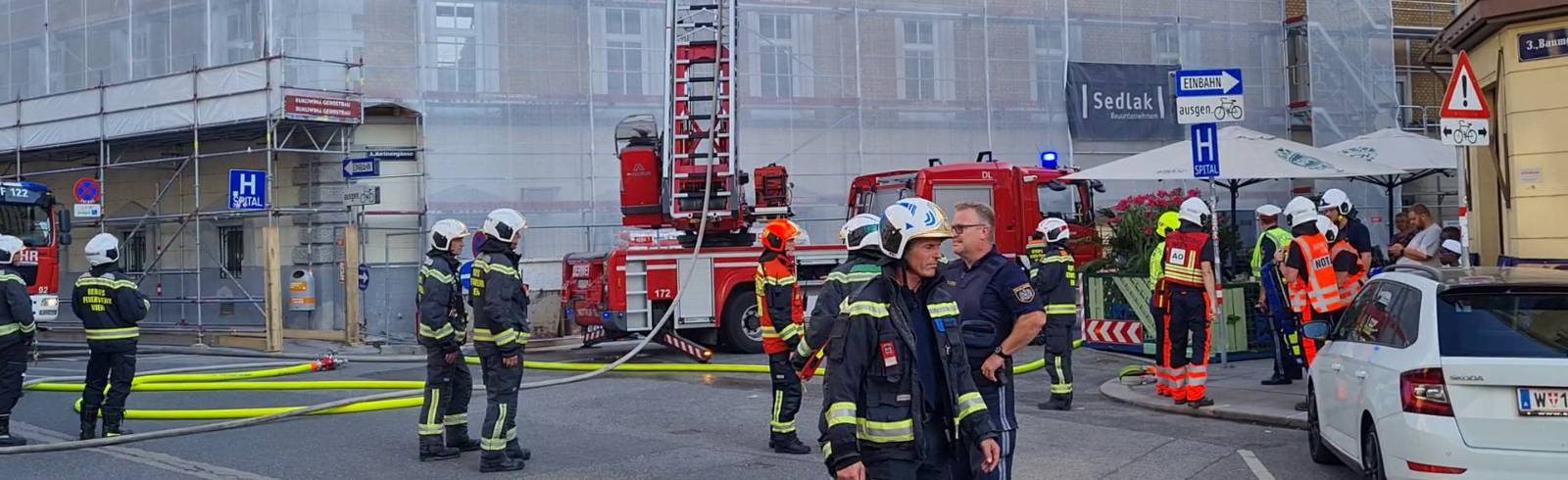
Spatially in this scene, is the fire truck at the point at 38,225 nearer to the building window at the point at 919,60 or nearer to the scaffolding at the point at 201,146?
the scaffolding at the point at 201,146

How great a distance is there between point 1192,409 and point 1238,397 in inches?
29.0

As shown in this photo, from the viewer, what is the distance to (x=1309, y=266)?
34.6 feet

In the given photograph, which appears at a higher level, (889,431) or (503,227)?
(503,227)

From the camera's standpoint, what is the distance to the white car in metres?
6.22

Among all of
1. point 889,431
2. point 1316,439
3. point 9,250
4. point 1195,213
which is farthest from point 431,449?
point 1195,213

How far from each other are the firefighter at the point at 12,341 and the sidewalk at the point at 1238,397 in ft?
29.3

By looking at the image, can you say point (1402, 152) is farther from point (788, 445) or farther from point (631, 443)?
point (631, 443)

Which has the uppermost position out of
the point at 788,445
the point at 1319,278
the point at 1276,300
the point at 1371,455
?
the point at 1319,278

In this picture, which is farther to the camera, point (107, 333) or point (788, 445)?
point (107, 333)

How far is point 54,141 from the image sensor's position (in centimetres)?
2412

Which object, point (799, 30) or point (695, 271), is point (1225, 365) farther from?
point (799, 30)

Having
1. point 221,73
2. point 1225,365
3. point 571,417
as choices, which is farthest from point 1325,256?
point 221,73

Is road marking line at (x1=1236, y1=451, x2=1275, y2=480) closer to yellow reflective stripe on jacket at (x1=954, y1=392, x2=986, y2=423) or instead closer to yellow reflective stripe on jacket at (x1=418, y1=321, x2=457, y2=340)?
yellow reflective stripe on jacket at (x1=954, y1=392, x2=986, y2=423)

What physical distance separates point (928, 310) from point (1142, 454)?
4.62 meters
